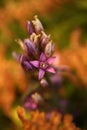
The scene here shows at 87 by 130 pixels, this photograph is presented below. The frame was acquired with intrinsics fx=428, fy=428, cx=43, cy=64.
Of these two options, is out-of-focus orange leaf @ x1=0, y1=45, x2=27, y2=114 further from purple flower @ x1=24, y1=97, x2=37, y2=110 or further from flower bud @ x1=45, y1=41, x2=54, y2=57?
flower bud @ x1=45, y1=41, x2=54, y2=57

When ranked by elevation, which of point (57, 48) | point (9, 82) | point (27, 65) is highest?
point (57, 48)

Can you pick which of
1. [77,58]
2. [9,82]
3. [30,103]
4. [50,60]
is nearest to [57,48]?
[77,58]

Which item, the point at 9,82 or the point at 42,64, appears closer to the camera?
the point at 42,64

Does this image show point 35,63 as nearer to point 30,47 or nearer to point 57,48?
point 30,47

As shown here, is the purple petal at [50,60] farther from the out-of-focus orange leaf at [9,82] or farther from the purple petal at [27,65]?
the out-of-focus orange leaf at [9,82]

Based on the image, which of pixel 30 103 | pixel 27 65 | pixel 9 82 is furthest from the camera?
pixel 9 82

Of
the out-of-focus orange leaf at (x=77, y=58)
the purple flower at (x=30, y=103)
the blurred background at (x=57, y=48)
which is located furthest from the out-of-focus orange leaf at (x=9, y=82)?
the purple flower at (x=30, y=103)

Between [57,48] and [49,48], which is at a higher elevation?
[57,48]

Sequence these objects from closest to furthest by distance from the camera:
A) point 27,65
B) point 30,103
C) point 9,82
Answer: point 27,65
point 30,103
point 9,82

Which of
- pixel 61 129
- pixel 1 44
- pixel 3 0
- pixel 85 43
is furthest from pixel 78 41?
pixel 61 129
